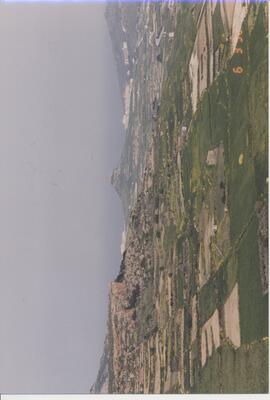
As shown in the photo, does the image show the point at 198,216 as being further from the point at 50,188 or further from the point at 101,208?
the point at 50,188

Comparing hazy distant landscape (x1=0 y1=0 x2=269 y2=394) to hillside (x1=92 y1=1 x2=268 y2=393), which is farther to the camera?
hillside (x1=92 y1=1 x2=268 y2=393)

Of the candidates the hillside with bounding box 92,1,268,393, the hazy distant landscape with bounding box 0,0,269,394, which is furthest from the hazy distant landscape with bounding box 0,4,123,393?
the hillside with bounding box 92,1,268,393

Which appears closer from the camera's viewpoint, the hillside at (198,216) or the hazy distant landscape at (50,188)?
the hazy distant landscape at (50,188)

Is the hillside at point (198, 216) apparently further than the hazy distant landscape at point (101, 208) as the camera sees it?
Yes

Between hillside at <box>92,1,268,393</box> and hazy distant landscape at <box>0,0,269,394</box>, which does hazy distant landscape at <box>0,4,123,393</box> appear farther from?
hillside at <box>92,1,268,393</box>

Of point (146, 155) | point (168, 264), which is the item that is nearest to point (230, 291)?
point (168, 264)

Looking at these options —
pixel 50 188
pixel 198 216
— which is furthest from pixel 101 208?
pixel 198 216

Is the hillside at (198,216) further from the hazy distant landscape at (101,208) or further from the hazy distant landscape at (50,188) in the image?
the hazy distant landscape at (50,188)

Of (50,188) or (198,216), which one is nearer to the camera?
(50,188)

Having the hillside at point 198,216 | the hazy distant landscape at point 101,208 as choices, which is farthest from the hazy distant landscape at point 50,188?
the hillside at point 198,216
